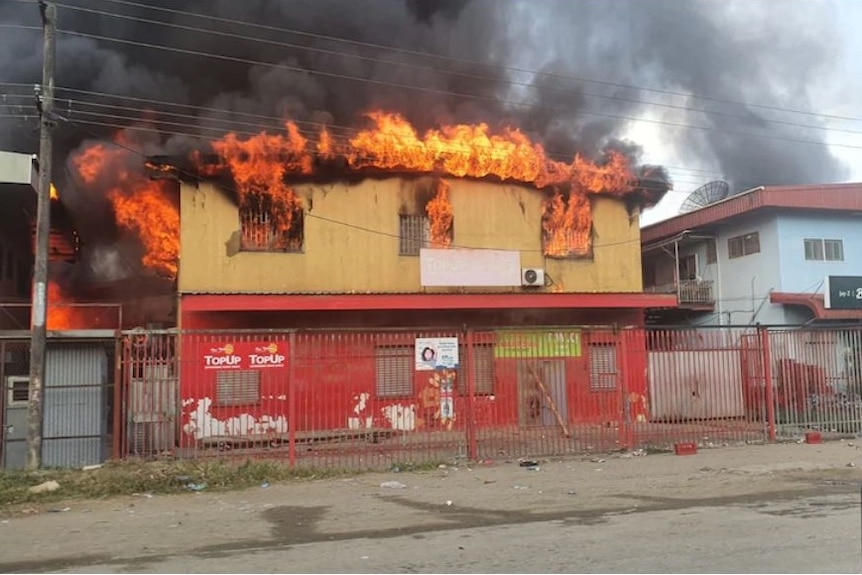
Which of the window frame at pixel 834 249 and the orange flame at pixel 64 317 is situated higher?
the window frame at pixel 834 249

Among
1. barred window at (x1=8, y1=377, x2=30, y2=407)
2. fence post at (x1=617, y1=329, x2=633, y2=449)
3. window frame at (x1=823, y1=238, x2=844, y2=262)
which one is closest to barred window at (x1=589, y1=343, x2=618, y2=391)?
fence post at (x1=617, y1=329, x2=633, y2=449)

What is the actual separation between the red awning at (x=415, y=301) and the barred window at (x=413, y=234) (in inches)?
61.4

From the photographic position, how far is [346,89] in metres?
18.4

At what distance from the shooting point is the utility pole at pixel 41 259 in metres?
10.9

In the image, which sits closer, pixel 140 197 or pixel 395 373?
pixel 395 373

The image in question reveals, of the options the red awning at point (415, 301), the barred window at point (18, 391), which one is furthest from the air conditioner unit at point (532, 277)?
the barred window at point (18, 391)

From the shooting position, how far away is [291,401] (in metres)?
11.1

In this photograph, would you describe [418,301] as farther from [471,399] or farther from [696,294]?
[696,294]

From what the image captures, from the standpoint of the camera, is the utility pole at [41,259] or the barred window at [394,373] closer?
the utility pole at [41,259]

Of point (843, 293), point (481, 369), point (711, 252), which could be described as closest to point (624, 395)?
point (481, 369)

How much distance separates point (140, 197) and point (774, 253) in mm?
18862

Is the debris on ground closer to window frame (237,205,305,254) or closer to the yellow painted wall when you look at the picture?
the yellow painted wall

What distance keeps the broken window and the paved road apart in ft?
35.0

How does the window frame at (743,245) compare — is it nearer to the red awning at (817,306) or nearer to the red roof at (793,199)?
the red roof at (793,199)
